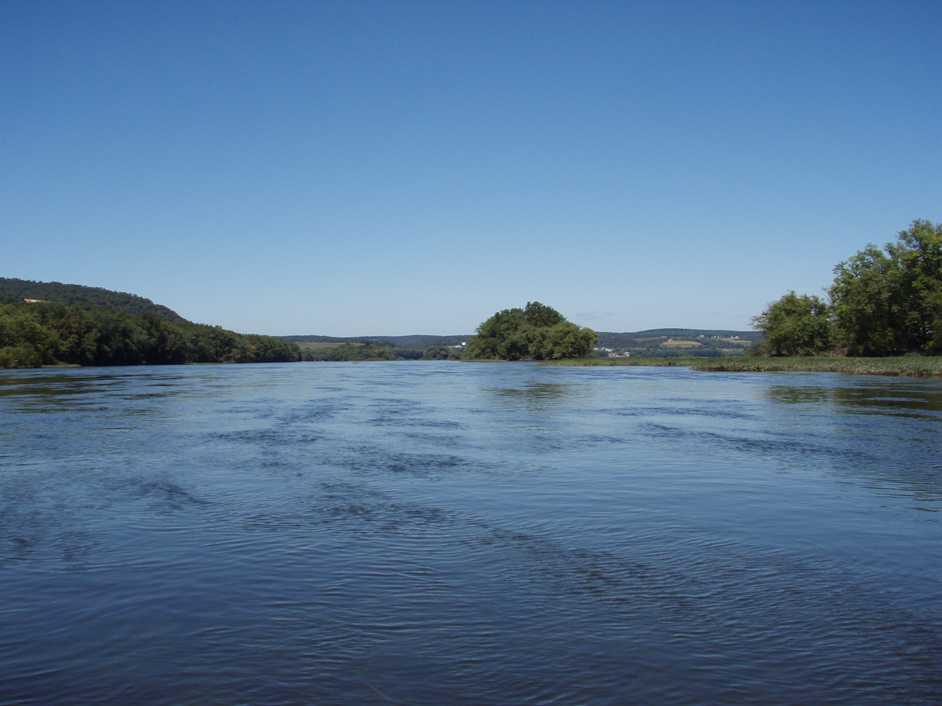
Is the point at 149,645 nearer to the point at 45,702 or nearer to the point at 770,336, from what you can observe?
the point at 45,702

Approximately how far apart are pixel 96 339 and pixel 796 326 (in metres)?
95.8

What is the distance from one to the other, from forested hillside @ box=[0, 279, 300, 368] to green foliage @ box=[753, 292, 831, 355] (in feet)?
301

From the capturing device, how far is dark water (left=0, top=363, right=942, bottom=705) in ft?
20.3

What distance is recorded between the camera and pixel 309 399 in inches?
1660

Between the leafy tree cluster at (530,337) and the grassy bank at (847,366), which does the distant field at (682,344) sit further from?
the grassy bank at (847,366)

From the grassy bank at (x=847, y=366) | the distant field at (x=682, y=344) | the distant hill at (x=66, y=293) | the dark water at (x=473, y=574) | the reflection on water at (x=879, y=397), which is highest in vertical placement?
the distant hill at (x=66, y=293)

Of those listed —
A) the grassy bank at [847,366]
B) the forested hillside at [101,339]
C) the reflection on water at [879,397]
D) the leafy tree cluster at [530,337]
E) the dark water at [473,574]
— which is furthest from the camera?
the leafy tree cluster at [530,337]

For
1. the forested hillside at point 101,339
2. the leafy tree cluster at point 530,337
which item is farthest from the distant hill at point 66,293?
the leafy tree cluster at point 530,337

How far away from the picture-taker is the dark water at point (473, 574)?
619 cm

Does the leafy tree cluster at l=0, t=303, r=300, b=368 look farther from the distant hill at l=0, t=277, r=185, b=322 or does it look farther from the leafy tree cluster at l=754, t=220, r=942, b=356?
the leafy tree cluster at l=754, t=220, r=942, b=356

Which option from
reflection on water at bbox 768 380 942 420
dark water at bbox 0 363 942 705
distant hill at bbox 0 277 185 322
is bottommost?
dark water at bbox 0 363 942 705

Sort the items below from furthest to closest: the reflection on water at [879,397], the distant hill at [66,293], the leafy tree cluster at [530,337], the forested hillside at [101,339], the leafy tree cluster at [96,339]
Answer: the distant hill at [66,293], the leafy tree cluster at [530,337], the forested hillside at [101,339], the leafy tree cluster at [96,339], the reflection on water at [879,397]

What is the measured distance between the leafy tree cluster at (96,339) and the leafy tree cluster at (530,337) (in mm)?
55525

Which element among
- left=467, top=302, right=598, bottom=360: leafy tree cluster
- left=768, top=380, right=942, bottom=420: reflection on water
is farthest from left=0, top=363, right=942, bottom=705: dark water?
left=467, top=302, right=598, bottom=360: leafy tree cluster
